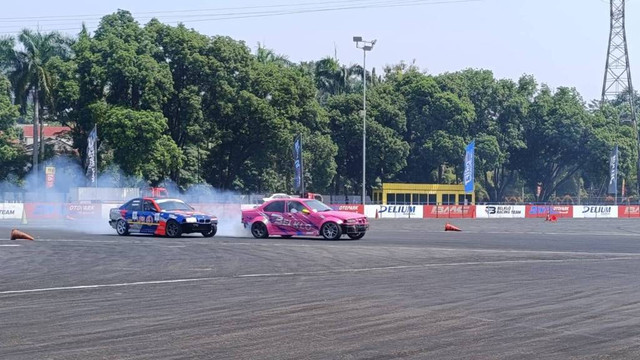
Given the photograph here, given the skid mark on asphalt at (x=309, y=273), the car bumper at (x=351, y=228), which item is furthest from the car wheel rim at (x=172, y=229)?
the skid mark on asphalt at (x=309, y=273)

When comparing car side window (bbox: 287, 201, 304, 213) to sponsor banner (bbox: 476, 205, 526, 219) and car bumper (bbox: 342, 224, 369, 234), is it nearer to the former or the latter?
car bumper (bbox: 342, 224, 369, 234)

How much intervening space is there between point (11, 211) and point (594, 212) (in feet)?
148

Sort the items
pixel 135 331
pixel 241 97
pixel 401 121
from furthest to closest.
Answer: pixel 401 121, pixel 241 97, pixel 135 331

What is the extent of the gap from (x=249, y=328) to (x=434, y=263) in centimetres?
1052

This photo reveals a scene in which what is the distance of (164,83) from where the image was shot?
6775cm

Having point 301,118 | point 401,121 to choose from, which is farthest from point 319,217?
point 401,121

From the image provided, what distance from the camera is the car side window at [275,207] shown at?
31266 millimetres

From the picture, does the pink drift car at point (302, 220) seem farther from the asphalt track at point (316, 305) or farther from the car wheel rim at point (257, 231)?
the asphalt track at point (316, 305)

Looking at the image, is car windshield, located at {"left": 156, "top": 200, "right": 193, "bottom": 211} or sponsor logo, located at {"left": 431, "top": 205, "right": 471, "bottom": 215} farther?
sponsor logo, located at {"left": 431, "top": 205, "right": 471, "bottom": 215}

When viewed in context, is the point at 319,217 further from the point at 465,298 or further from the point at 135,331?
the point at 135,331

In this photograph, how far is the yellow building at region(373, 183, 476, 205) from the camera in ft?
257

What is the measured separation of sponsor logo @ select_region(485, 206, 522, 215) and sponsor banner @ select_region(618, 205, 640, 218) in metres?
10.5

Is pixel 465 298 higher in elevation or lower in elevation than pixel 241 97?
lower

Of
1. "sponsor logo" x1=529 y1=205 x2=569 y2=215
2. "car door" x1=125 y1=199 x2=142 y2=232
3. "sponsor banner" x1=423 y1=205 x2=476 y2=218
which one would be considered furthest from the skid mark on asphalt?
"sponsor logo" x1=529 y1=205 x2=569 y2=215
